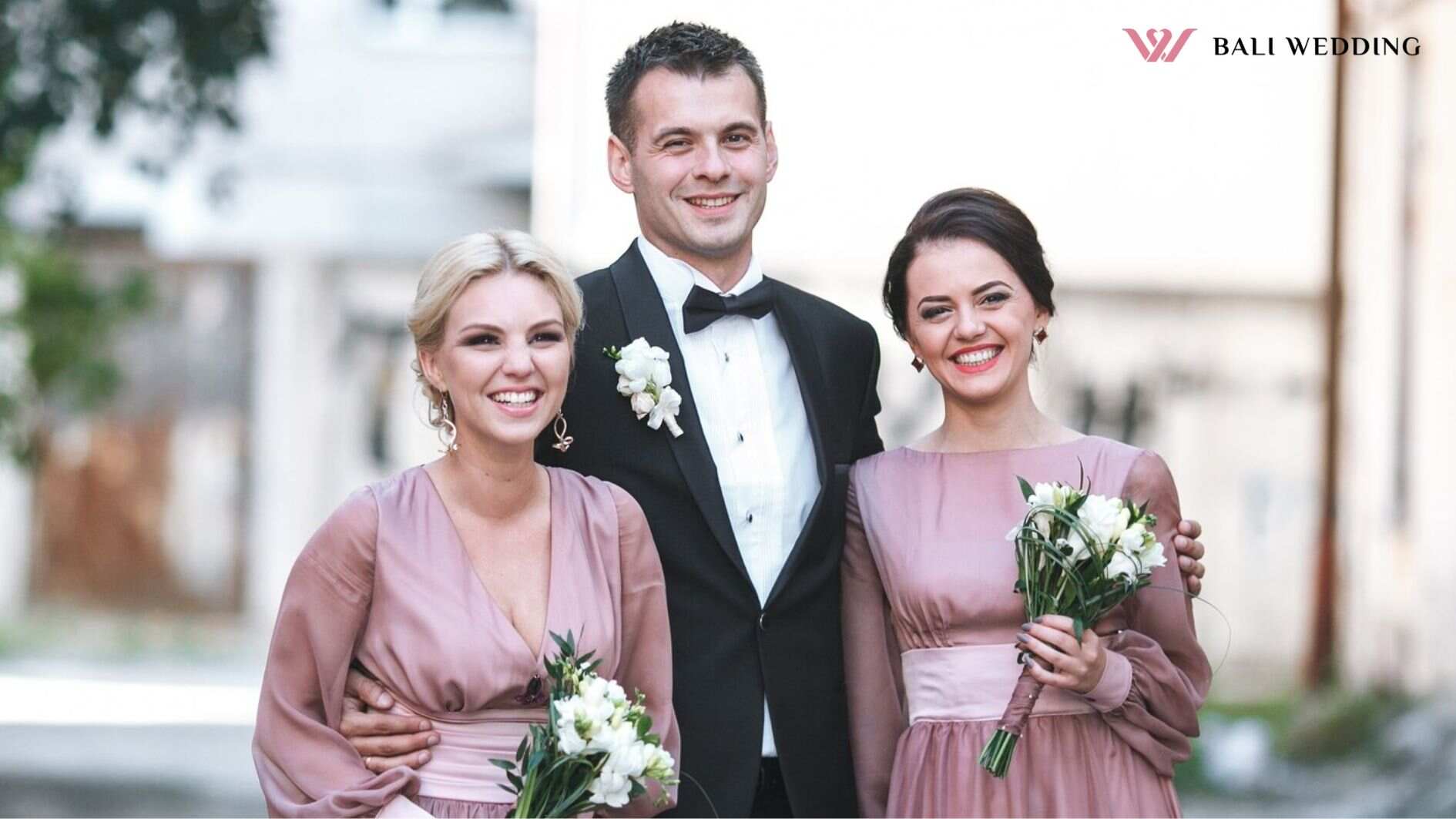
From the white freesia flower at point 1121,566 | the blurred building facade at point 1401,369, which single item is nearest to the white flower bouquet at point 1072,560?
the white freesia flower at point 1121,566

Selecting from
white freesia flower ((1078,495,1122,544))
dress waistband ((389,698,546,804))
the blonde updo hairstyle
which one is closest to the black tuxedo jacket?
the blonde updo hairstyle

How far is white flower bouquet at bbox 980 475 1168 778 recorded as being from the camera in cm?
292

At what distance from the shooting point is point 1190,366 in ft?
34.2

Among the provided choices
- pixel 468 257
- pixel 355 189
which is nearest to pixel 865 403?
pixel 468 257

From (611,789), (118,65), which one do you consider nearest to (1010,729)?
(611,789)

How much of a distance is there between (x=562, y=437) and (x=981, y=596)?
0.83 metres

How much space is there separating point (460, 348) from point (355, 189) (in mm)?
9501

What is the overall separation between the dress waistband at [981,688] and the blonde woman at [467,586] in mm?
532

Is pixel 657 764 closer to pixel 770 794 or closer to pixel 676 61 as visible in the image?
pixel 770 794

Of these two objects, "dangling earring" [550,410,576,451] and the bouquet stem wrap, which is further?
"dangling earring" [550,410,576,451]

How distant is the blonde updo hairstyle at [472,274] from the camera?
2.94 m

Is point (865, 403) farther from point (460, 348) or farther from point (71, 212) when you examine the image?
point (71, 212)

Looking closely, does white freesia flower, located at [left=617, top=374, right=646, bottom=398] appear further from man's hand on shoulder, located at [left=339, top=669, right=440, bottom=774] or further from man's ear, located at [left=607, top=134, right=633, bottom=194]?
man's hand on shoulder, located at [left=339, top=669, right=440, bottom=774]

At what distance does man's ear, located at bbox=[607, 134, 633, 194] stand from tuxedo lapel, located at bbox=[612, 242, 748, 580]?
0.13 meters
